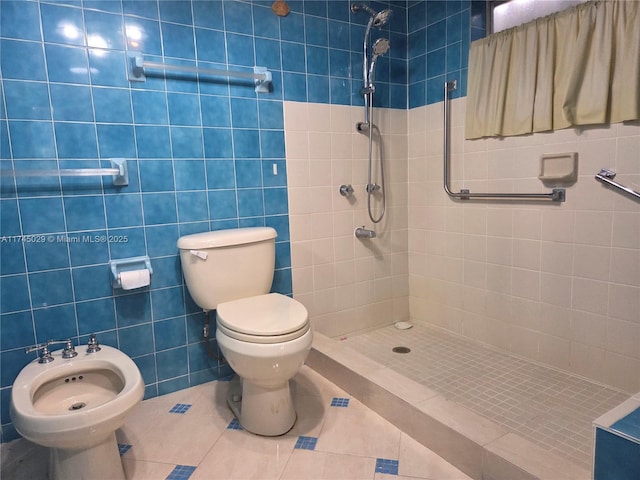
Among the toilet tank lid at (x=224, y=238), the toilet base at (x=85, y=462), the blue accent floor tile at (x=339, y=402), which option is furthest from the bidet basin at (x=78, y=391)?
the blue accent floor tile at (x=339, y=402)

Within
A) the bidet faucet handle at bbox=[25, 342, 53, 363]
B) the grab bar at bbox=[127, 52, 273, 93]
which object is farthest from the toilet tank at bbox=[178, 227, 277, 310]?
the grab bar at bbox=[127, 52, 273, 93]

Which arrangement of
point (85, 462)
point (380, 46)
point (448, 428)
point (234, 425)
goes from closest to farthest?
point (85, 462)
point (448, 428)
point (234, 425)
point (380, 46)

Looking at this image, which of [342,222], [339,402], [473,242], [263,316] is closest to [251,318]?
[263,316]

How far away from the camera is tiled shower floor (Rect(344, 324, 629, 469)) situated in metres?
1.66

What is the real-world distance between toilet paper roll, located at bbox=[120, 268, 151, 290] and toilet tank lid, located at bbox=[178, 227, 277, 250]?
0.19 m

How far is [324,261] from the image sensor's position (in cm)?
252

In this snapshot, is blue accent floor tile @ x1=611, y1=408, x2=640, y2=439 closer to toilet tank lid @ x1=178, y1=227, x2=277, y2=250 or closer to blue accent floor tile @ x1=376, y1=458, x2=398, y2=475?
blue accent floor tile @ x1=376, y1=458, x2=398, y2=475

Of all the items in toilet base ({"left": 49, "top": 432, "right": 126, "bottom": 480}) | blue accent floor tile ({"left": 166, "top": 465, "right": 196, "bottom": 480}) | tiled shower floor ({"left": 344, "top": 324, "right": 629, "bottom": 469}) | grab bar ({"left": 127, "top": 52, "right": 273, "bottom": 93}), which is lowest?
blue accent floor tile ({"left": 166, "top": 465, "right": 196, "bottom": 480})

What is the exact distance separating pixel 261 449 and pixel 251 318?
1.67 ft

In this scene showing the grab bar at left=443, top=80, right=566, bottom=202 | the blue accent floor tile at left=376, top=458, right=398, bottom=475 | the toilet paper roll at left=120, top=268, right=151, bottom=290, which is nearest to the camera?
the blue accent floor tile at left=376, top=458, right=398, bottom=475

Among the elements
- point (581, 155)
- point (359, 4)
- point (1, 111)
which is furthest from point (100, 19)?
point (581, 155)

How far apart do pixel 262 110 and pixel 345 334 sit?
4.63 feet

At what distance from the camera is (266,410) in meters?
1.74

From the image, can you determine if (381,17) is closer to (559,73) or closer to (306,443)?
(559,73)
